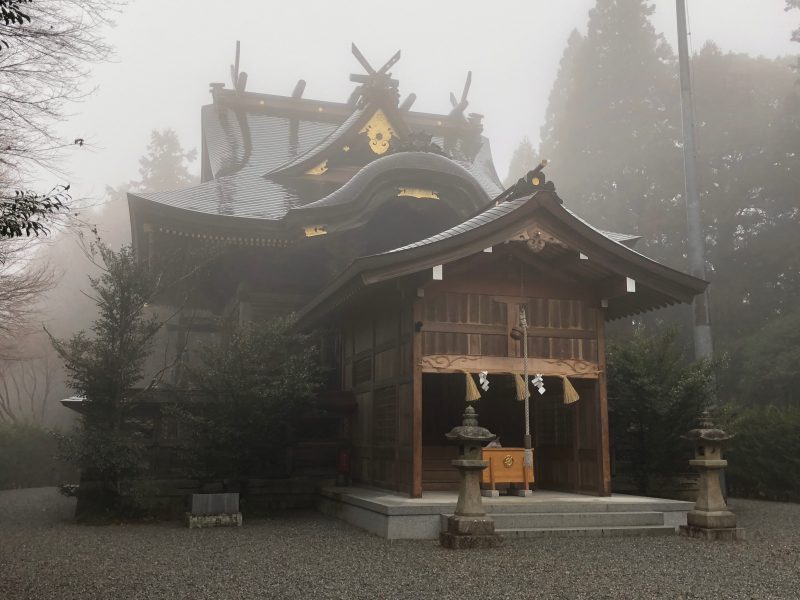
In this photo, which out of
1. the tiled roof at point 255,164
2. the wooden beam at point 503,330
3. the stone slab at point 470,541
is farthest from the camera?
the tiled roof at point 255,164

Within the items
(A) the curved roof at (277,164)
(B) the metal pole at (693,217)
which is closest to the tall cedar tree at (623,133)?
(A) the curved roof at (277,164)

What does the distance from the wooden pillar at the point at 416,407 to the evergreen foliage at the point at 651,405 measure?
474cm

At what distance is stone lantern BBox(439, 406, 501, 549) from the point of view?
8.40m

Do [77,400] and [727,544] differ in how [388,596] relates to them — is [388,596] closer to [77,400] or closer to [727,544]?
[727,544]

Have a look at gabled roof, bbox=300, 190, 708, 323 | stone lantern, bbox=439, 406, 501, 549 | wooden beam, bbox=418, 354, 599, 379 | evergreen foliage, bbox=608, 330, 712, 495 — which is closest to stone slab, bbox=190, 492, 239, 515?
gabled roof, bbox=300, 190, 708, 323

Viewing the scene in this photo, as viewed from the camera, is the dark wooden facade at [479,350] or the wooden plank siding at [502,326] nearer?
the dark wooden facade at [479,350]

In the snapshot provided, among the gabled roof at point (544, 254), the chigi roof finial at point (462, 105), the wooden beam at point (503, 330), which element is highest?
the chigi roof finial at point (462, 105)

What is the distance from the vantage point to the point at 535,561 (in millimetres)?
7461

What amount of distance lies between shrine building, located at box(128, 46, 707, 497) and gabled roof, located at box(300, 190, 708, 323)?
0.07 feet

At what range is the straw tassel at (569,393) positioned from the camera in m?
10.8

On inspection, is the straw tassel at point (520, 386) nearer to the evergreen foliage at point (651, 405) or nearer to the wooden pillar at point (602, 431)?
the wooden pillar at point (602, 431)

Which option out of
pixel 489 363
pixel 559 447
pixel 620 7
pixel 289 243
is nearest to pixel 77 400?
pixel 289 243

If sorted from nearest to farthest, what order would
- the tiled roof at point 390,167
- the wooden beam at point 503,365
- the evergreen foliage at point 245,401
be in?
1. the wooden beam at point 503,365
2. the evergreen foliage at point 245,401
3. the tiled roof at point 390,167

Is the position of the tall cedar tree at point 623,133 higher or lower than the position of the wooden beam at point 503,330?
higher
